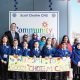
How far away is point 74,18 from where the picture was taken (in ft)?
40.0

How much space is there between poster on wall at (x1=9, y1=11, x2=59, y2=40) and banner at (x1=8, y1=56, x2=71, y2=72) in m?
1.42

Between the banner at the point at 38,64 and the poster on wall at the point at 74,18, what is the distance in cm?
227

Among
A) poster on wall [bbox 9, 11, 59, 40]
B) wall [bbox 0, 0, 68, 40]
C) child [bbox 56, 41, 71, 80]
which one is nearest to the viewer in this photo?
child [bbox 56, 41, 71, 80]

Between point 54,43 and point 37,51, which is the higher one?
point 54,43

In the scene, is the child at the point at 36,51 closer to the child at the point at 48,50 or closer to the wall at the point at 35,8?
the child at the point at 48,50

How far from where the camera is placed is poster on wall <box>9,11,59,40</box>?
11.2 m

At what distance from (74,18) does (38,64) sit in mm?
2910

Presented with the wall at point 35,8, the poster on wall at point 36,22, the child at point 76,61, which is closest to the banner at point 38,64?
the child at point 76,61

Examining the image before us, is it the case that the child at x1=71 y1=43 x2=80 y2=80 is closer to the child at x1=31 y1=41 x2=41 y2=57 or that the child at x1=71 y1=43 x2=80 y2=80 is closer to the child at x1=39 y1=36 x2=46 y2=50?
the child at x1=39 y1=36 x2=46 y2=50

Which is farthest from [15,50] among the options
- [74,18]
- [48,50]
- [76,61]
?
[74,18]

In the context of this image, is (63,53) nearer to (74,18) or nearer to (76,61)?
(76,61)

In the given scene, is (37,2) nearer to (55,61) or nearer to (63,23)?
(63,23)

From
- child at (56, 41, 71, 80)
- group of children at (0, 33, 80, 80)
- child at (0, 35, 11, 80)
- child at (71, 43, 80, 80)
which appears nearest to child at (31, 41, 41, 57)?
group of children at (0, 33, 80, 80)

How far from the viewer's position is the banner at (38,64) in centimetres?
991
